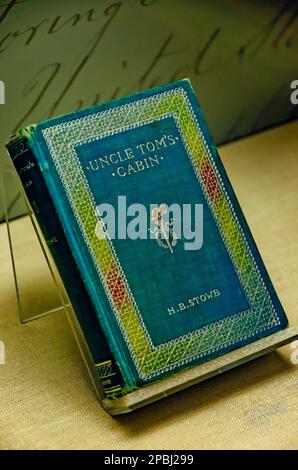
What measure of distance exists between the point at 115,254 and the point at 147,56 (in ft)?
2.03

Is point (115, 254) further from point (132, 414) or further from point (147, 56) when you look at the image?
point (147, 56)

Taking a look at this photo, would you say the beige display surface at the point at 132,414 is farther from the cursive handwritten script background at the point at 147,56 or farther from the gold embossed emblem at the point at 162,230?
the cursive handwritten script background at the point at 147,56

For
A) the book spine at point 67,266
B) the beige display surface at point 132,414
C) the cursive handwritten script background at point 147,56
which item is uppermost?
the cursive handwritten script background at point 147,56

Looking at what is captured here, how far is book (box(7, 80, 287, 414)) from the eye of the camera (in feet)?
3.17

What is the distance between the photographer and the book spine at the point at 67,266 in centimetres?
96

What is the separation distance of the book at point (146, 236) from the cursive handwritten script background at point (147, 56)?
41 cm

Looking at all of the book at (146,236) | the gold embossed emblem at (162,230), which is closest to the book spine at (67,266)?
the book at (146,236)

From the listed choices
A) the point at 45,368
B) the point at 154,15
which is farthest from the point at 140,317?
the point at 154,15

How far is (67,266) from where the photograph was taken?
A: 3.18 ft

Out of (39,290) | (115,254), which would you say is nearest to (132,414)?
(115,254)

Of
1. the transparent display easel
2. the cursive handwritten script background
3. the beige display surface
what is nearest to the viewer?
the beige display surface

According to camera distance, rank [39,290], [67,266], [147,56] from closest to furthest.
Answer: [67,266] → [39,290] → [147,56]

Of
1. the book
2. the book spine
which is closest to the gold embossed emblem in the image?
the book

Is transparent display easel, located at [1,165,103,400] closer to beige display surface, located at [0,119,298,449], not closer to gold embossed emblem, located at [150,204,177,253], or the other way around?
beige display surface, located at [0,119,298,449]
